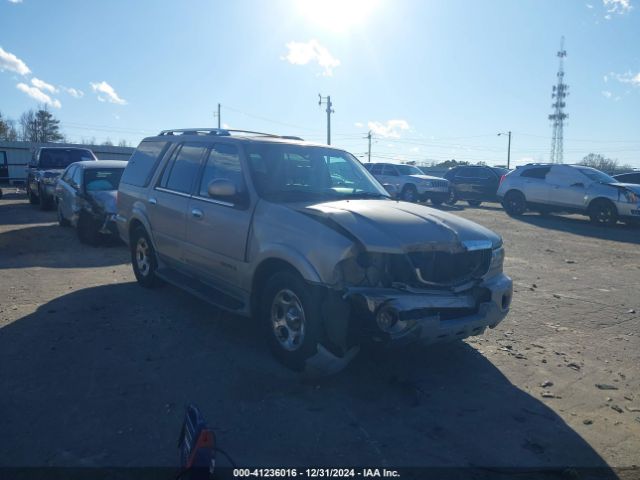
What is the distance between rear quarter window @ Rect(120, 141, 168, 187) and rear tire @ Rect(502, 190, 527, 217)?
555 inches

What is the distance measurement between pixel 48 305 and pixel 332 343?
400 centimetres

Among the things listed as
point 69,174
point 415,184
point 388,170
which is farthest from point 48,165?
point 415,184

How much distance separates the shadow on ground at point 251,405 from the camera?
10.6 feet

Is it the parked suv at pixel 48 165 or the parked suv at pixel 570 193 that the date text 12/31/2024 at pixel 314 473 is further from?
the parked suv at pixel 48 165

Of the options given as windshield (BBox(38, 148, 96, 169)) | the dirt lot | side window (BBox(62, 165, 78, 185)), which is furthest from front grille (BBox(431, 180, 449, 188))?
the dirt lot

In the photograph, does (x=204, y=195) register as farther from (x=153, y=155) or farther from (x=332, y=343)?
(x=332, y=343)

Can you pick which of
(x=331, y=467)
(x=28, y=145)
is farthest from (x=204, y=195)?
(x=28, y=145)

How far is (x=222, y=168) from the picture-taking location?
5.41 metres

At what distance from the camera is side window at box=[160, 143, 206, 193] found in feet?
19.2

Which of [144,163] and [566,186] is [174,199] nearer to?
[144,163]

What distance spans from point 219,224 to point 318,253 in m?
1.51

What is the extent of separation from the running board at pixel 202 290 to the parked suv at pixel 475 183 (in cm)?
1817

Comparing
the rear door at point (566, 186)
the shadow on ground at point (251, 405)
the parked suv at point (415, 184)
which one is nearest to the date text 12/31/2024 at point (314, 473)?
the shadow on ground at point (251, 405)

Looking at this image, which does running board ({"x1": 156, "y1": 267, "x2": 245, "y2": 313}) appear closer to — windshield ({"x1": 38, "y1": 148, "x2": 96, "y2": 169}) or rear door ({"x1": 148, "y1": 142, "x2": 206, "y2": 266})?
rear door ({"x1": 148, "y1": 142, "x2": 206, "y2": 266})
